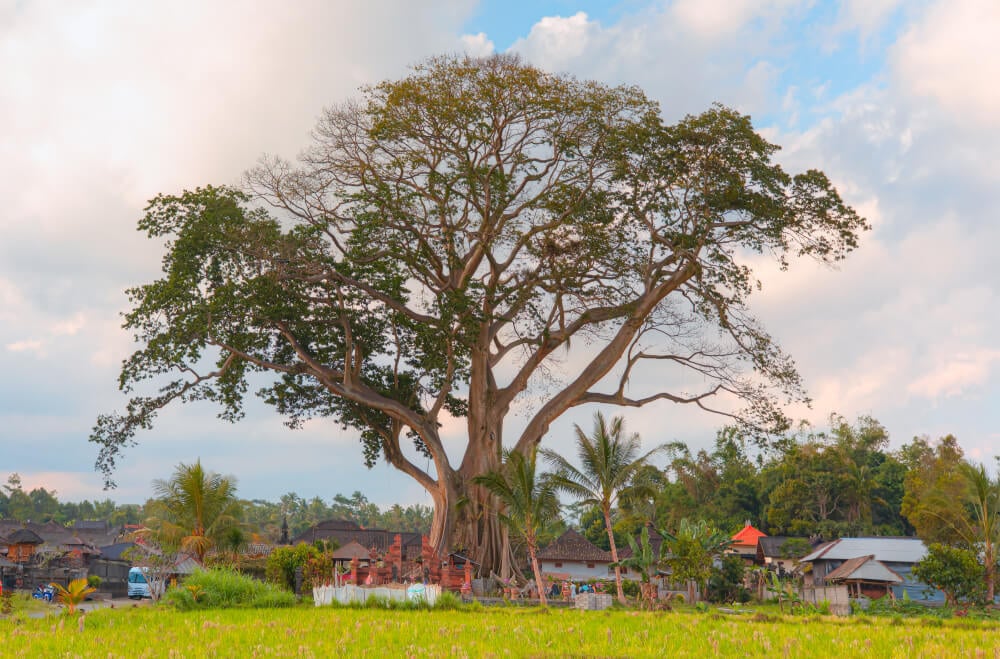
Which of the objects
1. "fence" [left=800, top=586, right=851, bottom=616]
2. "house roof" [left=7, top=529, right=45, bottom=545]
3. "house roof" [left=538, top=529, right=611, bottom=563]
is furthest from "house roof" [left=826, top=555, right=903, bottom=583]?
"house roof" [left=7, top=529, right=45, bottom=545]

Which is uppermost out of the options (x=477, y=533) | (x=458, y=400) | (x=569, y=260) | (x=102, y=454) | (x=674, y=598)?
(x=569, y=260)

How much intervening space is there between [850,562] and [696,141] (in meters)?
18.7

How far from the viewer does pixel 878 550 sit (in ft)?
135

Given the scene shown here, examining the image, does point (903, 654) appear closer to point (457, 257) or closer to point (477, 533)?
point (477, 533)

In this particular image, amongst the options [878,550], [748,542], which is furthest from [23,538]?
[878,550]

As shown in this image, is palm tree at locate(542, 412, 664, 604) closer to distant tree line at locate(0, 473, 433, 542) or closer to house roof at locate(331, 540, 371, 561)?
house roof at locate(331, 540, 371, 561)

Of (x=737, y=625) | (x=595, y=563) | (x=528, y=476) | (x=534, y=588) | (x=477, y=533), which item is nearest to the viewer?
(x=737, y=625)

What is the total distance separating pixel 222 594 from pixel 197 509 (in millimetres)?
13281

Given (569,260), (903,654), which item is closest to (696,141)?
(569,260)

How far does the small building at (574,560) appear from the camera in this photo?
176 feet

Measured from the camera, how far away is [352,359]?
3394 cm

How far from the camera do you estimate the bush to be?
21266 mm

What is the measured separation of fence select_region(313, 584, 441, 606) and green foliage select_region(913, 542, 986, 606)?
18188 millimetres

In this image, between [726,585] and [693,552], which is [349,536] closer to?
[726,585]
